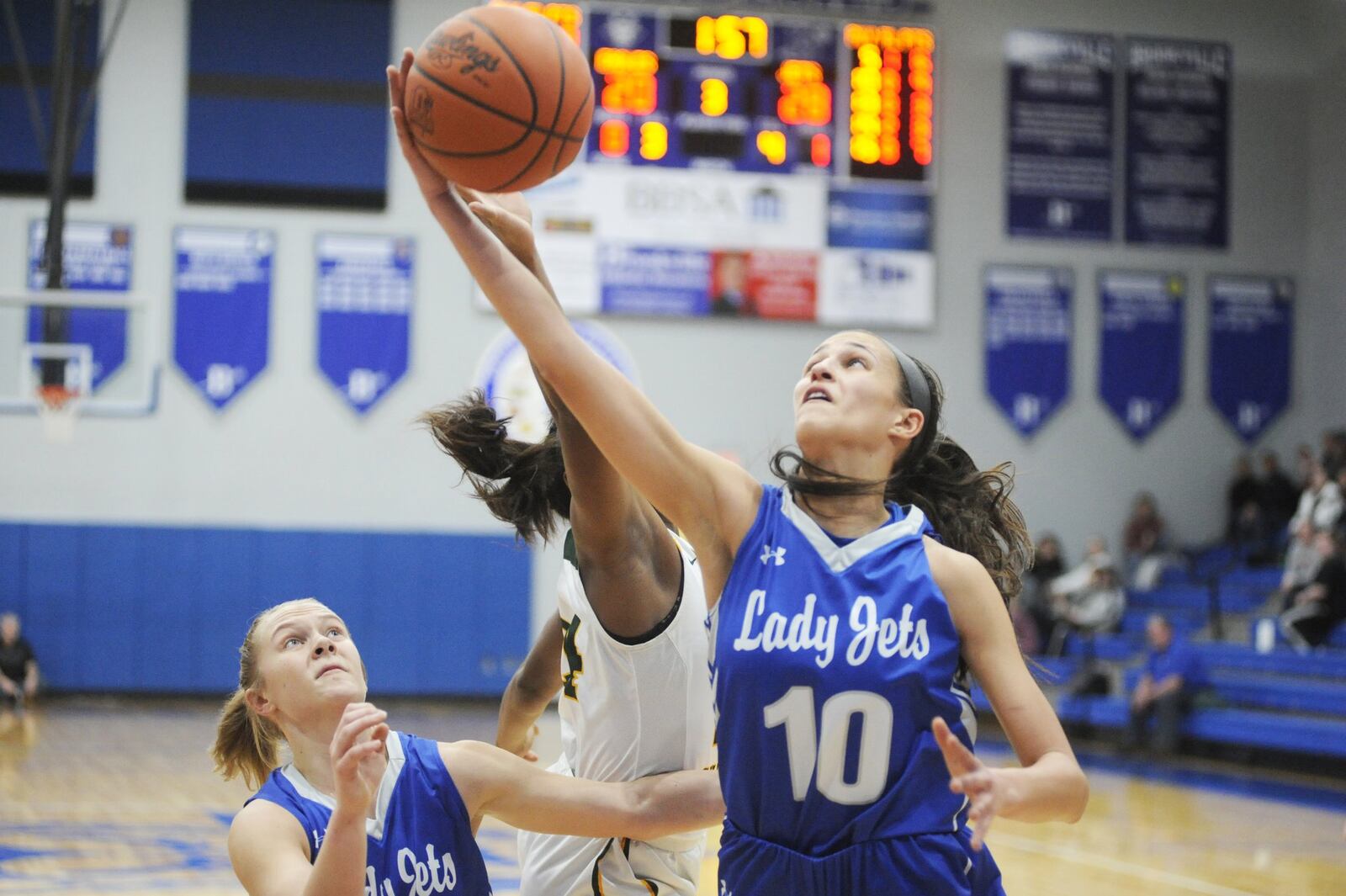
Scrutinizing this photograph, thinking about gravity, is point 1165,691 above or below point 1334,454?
below

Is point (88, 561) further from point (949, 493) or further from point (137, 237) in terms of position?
point (949, 493)

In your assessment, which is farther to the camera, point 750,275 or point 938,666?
point 750,275

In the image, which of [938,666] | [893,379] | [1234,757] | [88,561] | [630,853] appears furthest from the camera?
[88,561]

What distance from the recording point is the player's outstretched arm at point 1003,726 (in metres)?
1.94

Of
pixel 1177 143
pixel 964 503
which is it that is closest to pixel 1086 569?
pixel 1177 143

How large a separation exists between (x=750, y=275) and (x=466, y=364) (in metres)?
2.90

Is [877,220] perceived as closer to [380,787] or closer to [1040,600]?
[1040,600]

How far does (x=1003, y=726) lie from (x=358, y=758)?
34.1 inches

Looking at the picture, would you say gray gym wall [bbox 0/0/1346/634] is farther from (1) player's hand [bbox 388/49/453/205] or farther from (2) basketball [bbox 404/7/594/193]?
(1) player's hand [bbox 388/49/453/205]

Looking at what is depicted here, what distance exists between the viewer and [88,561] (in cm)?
1445

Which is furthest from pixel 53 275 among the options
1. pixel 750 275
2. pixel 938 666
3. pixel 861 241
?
pixel 938 666

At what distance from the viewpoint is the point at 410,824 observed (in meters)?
2.42

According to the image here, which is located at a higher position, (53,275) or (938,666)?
(53,275)

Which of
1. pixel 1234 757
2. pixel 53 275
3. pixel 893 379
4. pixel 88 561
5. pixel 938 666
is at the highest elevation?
pixel 53 275
